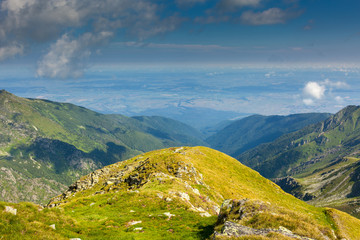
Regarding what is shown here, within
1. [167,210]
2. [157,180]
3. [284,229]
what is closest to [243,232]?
[284,229]

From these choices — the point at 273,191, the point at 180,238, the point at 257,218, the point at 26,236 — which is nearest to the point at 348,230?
the point at 273,191

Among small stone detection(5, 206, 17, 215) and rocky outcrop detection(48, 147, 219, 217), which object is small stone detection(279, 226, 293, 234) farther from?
rocky outcrop detection(48, 147, 219, 217)

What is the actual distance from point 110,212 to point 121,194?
8.58 m

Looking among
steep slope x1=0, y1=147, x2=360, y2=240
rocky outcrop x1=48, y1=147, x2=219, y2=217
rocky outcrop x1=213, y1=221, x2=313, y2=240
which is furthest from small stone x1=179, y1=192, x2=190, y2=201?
rocky outcrop x1=213, y1=221, x2=313, y2=240

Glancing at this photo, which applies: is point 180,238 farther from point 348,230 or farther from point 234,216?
point 348,230

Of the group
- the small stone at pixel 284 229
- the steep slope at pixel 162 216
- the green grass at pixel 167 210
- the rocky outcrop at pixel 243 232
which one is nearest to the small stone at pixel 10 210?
the steep slope at pixel 162 216

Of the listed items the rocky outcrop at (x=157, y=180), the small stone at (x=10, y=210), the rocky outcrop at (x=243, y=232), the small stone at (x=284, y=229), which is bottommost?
the rocky outcrop at (x=157, y=180)

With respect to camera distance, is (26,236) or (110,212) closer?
(26,236)

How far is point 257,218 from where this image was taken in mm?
22078

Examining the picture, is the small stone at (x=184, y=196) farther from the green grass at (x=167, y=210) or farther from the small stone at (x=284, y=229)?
the small stone at (x=284, y=229)

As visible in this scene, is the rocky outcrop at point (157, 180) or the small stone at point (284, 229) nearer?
the small stone at point (284, 229)

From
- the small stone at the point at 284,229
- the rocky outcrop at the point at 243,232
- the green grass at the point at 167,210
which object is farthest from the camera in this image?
the green grass at the point at 167,210

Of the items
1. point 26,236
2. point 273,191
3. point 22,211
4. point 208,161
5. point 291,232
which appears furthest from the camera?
point 208,161

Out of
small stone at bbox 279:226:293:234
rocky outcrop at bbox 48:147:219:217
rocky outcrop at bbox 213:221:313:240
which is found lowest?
rocky outcrop at bbox 48:147:219:217
